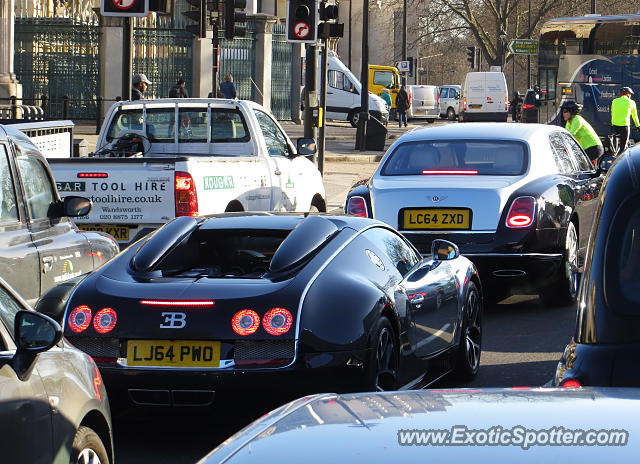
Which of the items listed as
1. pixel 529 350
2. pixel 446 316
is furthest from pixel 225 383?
pixel 529 350

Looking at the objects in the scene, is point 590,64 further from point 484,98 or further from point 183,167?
point 484,98

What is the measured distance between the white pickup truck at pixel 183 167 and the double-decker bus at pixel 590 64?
1801 cm

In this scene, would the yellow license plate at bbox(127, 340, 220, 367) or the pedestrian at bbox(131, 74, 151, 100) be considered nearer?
the yellow license plate at bbox(127, 340, 220, 367)

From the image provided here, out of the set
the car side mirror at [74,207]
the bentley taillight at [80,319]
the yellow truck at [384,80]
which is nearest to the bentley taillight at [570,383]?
the bentley taillight at [80,319]

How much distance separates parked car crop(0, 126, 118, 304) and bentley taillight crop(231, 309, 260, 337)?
5.12 ft

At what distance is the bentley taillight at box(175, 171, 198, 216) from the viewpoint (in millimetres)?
11339

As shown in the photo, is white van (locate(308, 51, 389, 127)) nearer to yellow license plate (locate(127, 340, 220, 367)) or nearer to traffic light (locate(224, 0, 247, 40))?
traffic light (locate(224, 0, 247, 40))

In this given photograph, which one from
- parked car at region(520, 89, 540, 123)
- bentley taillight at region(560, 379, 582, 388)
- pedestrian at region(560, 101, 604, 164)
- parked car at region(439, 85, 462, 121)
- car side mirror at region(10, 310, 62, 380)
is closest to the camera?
car side mirror at region(10, 310, 62, 380)

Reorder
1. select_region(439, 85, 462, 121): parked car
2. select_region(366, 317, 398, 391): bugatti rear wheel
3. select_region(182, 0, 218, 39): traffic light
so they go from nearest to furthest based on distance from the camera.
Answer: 1. select_region(366, 317, 398, 391): bugatti rear wheel
2. select_region(182, 0, 218, 39): traffic light
3. select_region(439, 85, 462, 121): parked car

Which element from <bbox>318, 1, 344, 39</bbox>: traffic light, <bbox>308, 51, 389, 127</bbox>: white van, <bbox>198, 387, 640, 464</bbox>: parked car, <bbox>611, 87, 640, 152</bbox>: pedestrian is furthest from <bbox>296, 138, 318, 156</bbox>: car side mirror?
<bbox>308, 51, 389, 127</bbox>: white van

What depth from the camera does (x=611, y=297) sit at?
15.2 ft

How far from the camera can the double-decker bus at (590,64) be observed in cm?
3198

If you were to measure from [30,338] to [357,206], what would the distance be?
22.9 feet

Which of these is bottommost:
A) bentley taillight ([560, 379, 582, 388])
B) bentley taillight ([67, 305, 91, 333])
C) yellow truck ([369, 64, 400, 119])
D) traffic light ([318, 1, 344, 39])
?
bentley taillight ([67, 305, 91, 333])
